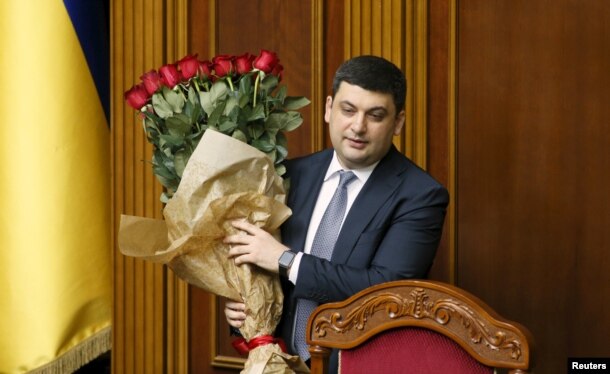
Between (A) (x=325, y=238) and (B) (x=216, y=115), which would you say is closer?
(B) (x=216, y=115)

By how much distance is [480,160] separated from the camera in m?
3.10

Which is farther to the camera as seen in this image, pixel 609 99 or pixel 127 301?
pixel 127 301

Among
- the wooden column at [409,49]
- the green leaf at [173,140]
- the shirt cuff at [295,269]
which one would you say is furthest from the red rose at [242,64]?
the wooden column at [409,49]

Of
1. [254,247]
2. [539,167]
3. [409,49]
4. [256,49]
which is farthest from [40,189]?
[539,167]

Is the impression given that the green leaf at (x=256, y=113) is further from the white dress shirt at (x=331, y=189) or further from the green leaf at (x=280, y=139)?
the white dress shirt at (x=331, y=189)

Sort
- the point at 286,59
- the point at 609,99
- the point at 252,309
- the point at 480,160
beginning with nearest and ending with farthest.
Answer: the point at 252,309, the point at 609,99, the point at 480,160, the point at 286,59

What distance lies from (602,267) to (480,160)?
1.64ft

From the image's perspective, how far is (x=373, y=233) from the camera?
226cm

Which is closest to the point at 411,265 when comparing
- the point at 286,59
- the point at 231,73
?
the point at 231,73

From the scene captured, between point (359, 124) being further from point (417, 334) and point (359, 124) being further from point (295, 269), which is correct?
point (417, 334)

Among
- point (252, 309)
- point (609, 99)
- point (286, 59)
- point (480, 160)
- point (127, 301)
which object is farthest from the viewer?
point (127, 301)

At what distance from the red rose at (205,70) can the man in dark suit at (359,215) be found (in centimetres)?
31

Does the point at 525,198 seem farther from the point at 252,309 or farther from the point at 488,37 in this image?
the point at 252,309

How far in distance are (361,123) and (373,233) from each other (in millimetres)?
257
